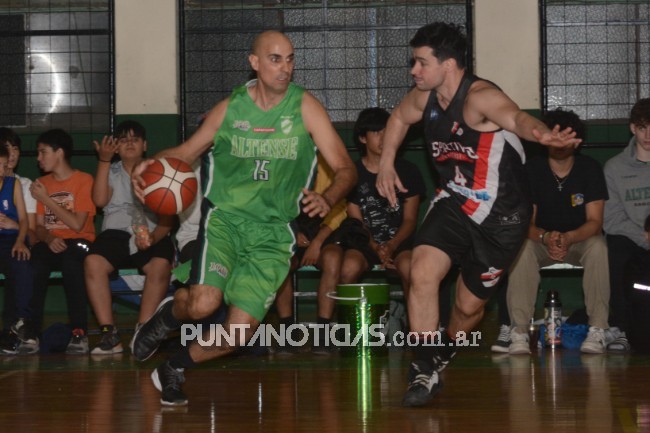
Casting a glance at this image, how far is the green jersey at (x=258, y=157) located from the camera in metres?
5.23

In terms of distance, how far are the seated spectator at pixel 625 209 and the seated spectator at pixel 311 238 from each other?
6.76 ft

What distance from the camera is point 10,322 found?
7.65 m

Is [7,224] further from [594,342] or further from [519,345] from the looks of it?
[594,342]

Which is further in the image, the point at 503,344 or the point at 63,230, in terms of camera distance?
the point at 63,230

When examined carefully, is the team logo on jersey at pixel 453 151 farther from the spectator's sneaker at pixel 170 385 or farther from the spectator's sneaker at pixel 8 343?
the spectator's sneaker at pixel 8 343

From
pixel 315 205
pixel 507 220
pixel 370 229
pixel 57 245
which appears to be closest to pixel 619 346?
pixel 370 229

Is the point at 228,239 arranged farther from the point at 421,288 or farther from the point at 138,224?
the point at 138,224

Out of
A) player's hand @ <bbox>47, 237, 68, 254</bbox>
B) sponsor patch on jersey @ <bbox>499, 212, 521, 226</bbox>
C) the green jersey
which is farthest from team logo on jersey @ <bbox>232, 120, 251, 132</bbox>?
player's hand @ <bbox>47, 237, 68, 254</bbox>

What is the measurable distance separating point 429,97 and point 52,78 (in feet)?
17.9

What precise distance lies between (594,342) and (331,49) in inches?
154

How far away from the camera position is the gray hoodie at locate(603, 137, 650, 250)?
24.5ft

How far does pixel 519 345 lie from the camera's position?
23.3 ft

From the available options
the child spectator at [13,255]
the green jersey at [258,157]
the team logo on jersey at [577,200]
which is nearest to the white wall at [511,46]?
the team logo on jersey at [577,200]

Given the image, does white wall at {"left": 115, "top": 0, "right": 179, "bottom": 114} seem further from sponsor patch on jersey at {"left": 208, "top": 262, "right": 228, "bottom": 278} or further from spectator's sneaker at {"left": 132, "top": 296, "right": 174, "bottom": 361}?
sponsor patch on jersey at {"left": 208, "top": 262, "right": 228, "bottom": 278}
